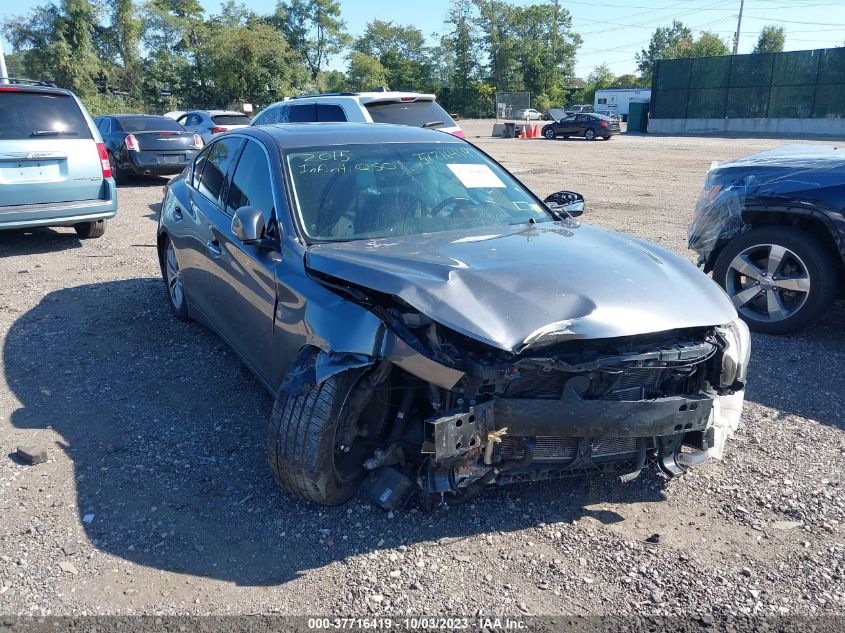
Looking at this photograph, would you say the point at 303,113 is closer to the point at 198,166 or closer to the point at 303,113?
the point at 303,113

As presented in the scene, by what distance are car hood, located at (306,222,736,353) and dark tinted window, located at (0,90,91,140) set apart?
6334 mm

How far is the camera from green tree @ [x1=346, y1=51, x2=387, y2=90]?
2815 inches

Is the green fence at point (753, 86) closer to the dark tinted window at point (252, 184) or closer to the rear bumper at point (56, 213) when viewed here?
the rear bumper at point (56, 213)

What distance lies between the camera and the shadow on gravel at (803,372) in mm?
4387

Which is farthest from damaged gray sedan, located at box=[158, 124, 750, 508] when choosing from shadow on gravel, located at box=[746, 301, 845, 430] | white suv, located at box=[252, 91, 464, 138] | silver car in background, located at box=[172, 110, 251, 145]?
silver car in background, located at box=[172, 110, 251, 145]

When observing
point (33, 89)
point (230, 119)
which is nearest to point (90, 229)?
point (33, 89)

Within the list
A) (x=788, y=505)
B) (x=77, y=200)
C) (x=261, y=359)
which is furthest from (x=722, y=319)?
(x=77, y=200)

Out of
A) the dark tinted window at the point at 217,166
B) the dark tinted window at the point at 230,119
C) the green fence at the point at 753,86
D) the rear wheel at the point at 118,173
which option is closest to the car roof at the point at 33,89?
the dark tinted window at the point at 217,166

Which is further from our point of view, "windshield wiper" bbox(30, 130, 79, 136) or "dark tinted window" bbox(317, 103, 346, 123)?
"dark tinted window" bbox(317, 103, 346, 123)

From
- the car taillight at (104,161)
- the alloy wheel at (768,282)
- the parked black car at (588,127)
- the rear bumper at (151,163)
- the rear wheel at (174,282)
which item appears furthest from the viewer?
the parked black car at (588,127)

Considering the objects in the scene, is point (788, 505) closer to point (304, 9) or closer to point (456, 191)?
point (456, 191)

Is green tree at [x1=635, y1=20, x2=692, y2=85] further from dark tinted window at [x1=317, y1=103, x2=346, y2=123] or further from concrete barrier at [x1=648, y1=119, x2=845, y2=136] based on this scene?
dark tinted window at [x1=317, y1=103, x2=346, y2=123]

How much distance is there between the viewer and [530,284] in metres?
3.06

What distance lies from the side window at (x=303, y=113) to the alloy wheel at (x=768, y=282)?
24.2 feet
